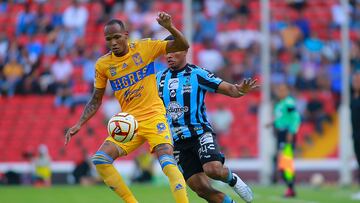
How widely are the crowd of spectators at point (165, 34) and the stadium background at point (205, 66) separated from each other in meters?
0.03

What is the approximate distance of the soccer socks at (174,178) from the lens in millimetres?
9938

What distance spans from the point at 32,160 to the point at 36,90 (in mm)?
2234

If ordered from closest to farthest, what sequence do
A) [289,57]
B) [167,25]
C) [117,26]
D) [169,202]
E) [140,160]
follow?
[167,25]
[117,26]
[169,202]
[140,160]
[289,57]

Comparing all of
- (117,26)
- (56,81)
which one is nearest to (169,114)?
(117,26)

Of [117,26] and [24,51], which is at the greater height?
[117,26]

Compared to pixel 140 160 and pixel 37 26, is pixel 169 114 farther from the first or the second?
pixel 37 26

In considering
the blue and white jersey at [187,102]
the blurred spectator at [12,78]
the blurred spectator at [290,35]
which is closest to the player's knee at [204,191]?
the blue and white jersey at [187,102]

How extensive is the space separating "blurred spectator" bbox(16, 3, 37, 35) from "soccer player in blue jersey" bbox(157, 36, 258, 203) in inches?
607

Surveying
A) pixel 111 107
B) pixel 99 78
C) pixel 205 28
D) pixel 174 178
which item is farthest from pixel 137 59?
pixel 205 28

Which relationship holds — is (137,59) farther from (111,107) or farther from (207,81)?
(111,107)

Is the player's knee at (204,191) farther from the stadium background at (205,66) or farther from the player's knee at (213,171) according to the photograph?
the stadium background at (205,66)

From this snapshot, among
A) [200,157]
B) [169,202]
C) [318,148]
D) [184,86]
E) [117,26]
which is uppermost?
[117,26]

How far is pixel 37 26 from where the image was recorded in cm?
2595

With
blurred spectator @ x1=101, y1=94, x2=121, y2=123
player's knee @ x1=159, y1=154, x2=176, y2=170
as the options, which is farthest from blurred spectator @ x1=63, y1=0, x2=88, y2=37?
player's knee @ x1=159, y1=154, x2=176, y2=170
